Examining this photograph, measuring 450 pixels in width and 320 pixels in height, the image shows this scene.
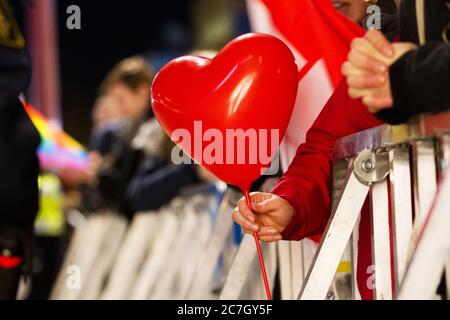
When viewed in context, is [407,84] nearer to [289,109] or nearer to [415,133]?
[415,133]

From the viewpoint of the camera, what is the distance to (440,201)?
1.13 m

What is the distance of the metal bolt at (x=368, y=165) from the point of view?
149cm

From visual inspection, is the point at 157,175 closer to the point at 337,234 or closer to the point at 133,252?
the point at 133,252

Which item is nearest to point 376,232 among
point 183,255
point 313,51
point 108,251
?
point 313,51

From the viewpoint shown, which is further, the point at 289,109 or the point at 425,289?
the point at 289,109

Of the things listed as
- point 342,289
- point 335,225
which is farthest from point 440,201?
point 342,289

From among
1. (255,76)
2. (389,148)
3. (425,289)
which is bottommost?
(425,289)

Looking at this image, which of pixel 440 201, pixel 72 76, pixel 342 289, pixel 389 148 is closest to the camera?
pixel 440 201

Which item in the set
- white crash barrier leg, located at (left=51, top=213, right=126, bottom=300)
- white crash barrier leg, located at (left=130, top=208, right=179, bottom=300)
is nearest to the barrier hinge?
white crash barrier leg, located at (left=130, top=208, right=179, bottom=300)

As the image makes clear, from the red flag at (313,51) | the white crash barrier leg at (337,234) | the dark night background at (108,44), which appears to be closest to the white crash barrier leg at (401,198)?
the white crash barrier leg at (337,234)

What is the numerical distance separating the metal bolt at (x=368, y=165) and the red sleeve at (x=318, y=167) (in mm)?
115

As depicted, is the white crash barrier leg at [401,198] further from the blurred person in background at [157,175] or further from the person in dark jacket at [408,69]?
the blurred person in background at [157,175]

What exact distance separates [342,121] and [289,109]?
0.29ft

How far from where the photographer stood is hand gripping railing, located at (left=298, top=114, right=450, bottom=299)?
1.14 metres
